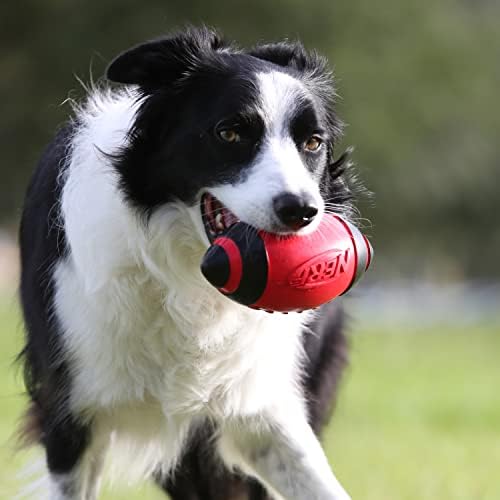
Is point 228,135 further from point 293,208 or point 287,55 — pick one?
point 287,55

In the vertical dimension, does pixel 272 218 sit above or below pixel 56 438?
above

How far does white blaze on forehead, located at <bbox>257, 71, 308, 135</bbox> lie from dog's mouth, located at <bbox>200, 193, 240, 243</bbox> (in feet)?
1.16

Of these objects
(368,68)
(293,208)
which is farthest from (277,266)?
(368,68)

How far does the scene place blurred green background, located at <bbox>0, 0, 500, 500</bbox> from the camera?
9.62 m

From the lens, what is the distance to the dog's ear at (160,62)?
477 centimetres

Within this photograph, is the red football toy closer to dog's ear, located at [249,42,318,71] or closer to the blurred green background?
dog's ear, located at [249,42,318,71]

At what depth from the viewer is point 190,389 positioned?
499cm

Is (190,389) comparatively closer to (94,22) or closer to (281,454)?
(281,454)

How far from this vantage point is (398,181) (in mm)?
34219

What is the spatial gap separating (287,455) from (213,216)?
1.14 meters

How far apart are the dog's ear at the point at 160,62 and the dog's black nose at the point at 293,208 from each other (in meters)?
0.92

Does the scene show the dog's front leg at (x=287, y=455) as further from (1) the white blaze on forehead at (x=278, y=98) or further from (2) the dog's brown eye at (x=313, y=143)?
(1) the white blaze on forehead at (x=278, y=98)

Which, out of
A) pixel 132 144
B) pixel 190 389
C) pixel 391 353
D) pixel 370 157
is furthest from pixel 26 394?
pixel 370 157

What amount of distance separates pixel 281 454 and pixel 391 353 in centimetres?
1326
